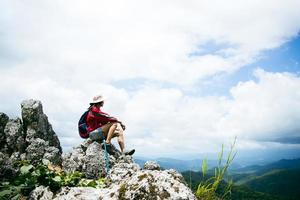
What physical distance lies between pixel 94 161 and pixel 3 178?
4273 mm

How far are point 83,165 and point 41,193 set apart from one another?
17.4ft

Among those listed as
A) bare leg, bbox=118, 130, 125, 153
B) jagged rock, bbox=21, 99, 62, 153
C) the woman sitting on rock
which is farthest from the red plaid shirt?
jagged rock, bbox=21, 99, 62, 153

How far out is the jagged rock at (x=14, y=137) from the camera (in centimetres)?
1736

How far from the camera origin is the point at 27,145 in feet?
59.3

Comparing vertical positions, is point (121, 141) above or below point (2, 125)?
below

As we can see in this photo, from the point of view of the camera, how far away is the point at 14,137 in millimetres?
17516

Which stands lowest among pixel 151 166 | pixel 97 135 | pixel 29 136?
pixel 151 166

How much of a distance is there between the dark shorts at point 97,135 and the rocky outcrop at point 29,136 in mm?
3284

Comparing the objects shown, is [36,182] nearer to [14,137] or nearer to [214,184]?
[214,184]

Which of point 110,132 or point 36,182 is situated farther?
point 110,132

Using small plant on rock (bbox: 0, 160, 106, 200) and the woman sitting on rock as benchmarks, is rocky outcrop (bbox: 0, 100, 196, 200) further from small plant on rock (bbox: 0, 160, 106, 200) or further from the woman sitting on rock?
the woman sitting on rock

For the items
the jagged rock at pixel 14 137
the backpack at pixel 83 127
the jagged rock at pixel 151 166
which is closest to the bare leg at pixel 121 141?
the backpack at pixel 83 127

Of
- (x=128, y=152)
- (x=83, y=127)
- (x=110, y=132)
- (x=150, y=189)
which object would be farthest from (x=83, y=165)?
(x=150, y=189)

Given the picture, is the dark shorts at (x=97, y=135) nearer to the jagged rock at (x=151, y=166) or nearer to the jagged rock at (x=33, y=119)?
the jagged rock at (x=151, y=166)
